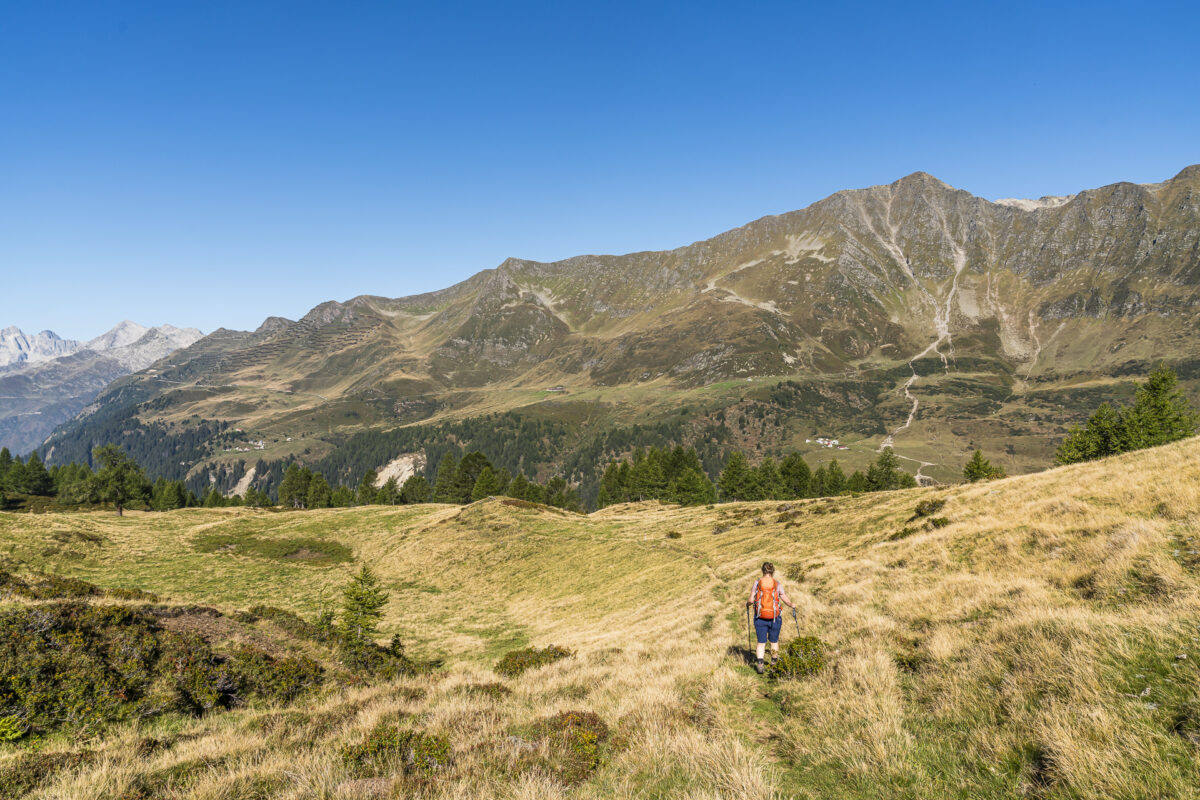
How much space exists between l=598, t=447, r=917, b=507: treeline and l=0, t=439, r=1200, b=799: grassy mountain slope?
63.2 meters

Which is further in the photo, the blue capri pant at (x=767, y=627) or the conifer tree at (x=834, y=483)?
the conifer tree at (x=834, y=483)

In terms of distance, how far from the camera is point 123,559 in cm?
4191

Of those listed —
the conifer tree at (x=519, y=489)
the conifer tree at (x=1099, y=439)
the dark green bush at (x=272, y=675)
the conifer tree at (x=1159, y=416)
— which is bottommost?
the conifer tree at (x=519, y=489)

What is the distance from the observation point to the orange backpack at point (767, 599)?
528 inches

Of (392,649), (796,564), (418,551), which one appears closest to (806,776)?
(392,649)

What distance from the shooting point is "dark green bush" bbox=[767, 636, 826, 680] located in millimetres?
11734

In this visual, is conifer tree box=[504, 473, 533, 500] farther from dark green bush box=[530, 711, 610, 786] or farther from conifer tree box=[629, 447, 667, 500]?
dark green bush box=[530, 711, 610, 786]

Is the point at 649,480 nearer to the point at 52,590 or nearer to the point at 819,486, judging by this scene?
the point at 819,486

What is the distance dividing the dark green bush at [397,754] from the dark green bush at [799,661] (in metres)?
8.19

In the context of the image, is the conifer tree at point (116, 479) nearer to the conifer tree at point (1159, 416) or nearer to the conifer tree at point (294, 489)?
the conifer tree at point (294, 489)

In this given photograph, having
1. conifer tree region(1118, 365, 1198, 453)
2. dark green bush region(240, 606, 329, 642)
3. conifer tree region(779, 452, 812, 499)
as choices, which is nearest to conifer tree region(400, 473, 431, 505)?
conifer tree region(779, 452, 812, 499)

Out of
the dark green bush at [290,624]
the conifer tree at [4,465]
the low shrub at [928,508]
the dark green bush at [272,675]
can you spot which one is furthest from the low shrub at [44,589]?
the conifer tree at [4,465]

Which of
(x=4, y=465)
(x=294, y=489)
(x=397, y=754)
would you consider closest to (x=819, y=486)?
(x=397, y=754)

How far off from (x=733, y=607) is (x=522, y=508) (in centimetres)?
4562
